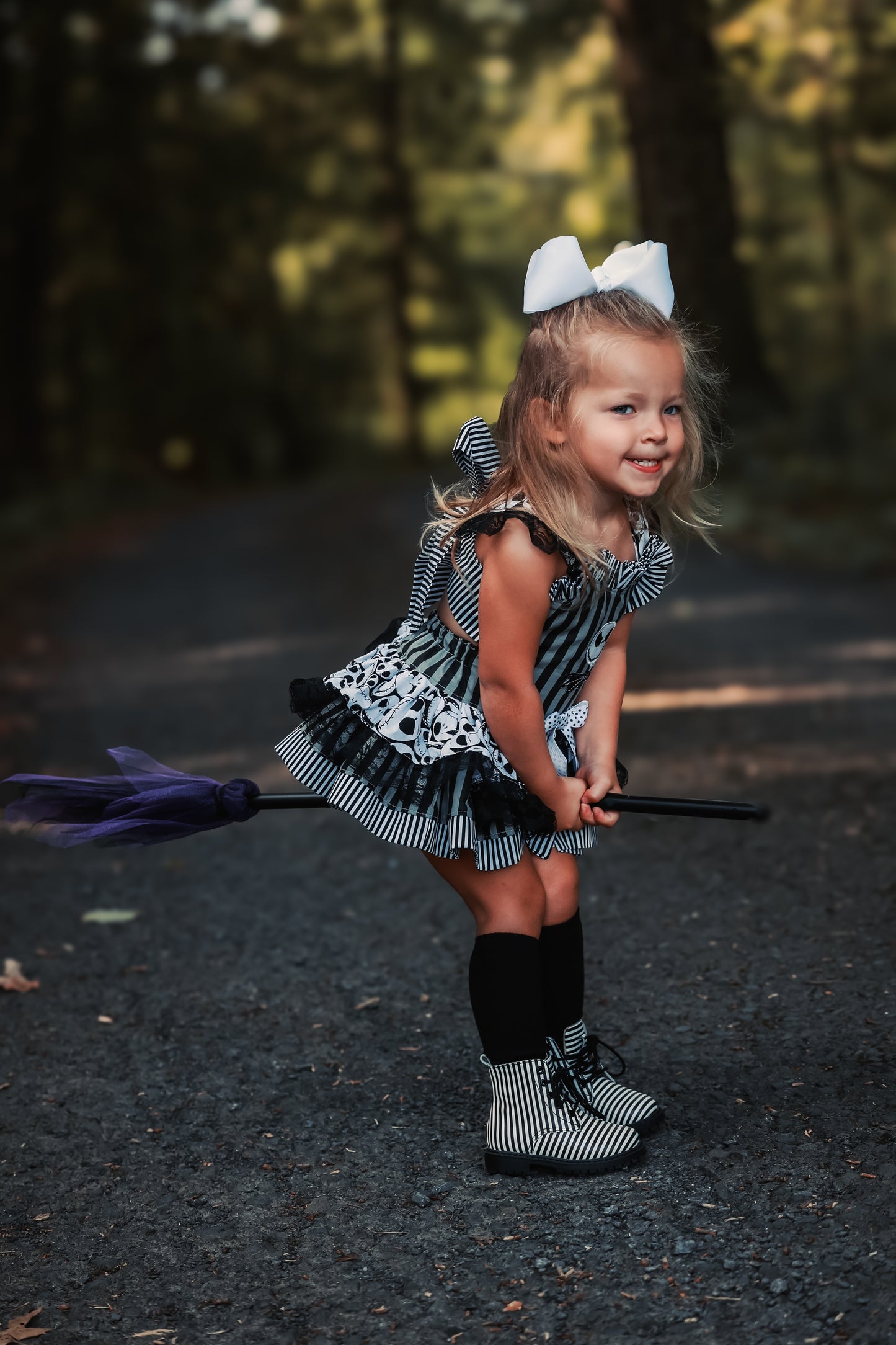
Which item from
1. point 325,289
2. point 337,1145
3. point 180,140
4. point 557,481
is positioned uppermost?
point 180,140

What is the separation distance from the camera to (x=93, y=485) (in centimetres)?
2452

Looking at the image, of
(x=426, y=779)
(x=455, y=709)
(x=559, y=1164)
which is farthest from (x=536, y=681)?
(x=559, y=1164)

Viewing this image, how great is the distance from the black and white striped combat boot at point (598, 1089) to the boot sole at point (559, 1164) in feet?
0.33

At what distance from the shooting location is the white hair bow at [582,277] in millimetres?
2652

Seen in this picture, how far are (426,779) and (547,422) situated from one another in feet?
2.23

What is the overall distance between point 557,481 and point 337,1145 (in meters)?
1.33

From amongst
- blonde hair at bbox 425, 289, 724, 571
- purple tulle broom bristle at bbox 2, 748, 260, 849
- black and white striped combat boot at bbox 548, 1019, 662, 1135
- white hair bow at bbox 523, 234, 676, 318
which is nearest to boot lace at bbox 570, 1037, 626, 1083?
black and white striped combat boot at bbox 548, 1019, 662, 1135

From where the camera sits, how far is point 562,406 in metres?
2.64

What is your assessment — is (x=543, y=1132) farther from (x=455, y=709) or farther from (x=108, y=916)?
(x=108, y=916)

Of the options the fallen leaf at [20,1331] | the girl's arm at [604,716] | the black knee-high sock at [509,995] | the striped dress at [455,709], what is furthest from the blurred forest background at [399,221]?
the fallen leaf at [20,1331]

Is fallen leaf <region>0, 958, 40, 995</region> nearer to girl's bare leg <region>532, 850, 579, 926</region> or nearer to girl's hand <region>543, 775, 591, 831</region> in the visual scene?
girl's bare leg <region>532, 850, 579, 926</region>

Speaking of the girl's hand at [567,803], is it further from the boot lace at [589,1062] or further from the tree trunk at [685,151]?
the tree trunk at [685,151]

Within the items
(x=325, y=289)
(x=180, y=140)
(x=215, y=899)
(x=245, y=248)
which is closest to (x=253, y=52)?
(x=180, y=140)

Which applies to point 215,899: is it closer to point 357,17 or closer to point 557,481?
point 557,481
